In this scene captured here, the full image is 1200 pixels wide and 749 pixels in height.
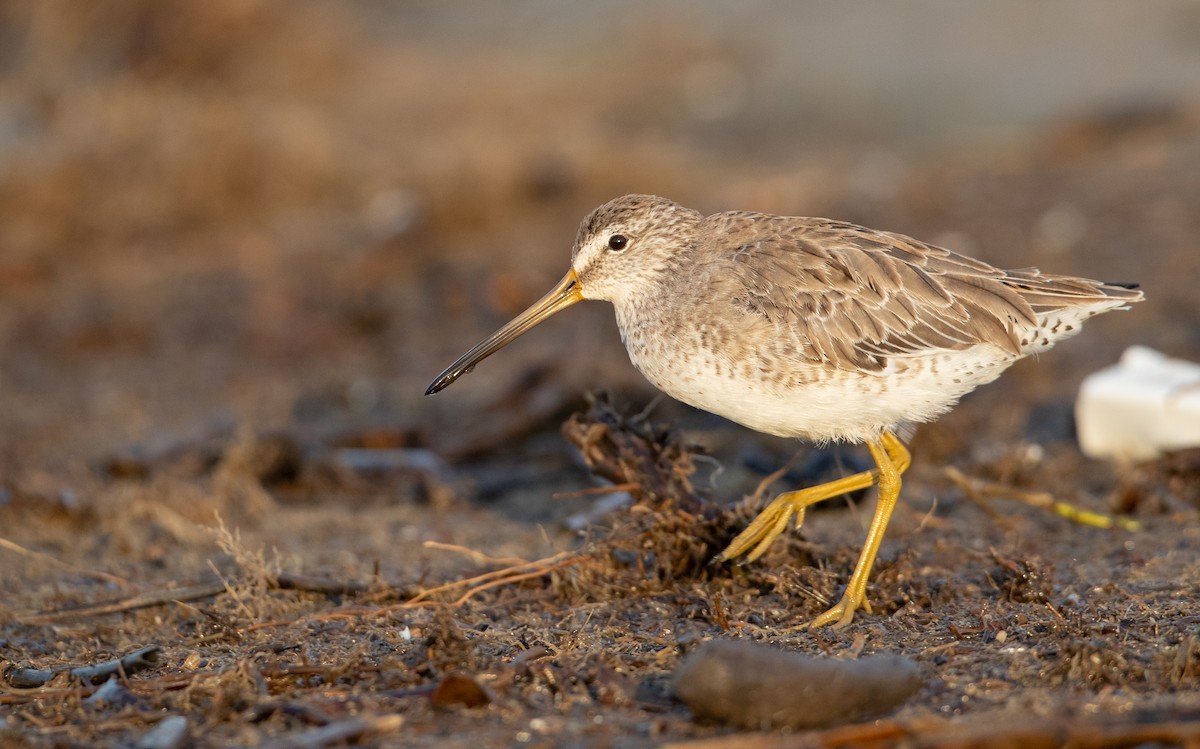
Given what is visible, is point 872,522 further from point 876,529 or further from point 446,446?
point 446,446

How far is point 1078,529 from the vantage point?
5996mm

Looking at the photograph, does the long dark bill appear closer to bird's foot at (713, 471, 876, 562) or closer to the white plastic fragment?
bird's foot at (713, 471, 876, 562)

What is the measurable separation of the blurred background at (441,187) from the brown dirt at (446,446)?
0.05 meters

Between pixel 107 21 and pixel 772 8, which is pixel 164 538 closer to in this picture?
pixel 107 21

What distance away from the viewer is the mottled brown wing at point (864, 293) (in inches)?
196

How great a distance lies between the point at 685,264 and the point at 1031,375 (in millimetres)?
3837

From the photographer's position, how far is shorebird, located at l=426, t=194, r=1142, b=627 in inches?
192

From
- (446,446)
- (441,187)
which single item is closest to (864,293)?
(446,446)

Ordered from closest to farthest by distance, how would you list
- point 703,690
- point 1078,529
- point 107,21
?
point 703,690, point 1078,529, point 107,21

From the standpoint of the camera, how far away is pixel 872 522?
5.12 meters

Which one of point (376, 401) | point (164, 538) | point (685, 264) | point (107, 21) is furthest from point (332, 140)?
point (685, 264)

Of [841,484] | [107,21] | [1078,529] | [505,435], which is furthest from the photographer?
[107,21]

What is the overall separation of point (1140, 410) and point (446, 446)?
3.78 m

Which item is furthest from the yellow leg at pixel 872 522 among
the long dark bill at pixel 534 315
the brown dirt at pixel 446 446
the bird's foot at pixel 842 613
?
the long dark bill at pixel 534 315
